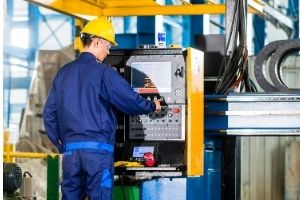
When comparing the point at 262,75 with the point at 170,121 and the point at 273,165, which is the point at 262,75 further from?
the point at 273,165

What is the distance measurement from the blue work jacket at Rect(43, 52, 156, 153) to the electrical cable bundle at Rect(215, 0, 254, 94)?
1336 millimetres

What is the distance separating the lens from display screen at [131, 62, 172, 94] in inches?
219

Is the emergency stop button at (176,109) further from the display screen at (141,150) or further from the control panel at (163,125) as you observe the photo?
the display screen at (141,150)

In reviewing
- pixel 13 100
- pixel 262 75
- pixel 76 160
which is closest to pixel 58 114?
pixel 76 160

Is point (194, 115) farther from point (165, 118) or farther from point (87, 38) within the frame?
point (87, 38)

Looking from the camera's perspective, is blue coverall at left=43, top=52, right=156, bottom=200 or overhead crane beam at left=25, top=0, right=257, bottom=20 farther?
overhead crane beam at left=25, top=0, right=257, bottom=20

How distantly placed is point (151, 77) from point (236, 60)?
3.38ft

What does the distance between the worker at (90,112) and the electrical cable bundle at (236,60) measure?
4.23ft

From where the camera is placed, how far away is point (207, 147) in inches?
239

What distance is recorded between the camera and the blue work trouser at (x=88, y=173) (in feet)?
15.9

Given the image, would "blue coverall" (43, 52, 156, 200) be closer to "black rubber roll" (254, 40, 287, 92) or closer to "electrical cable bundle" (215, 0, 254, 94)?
"electrical cable bundle" (215, 0, 254, 94)

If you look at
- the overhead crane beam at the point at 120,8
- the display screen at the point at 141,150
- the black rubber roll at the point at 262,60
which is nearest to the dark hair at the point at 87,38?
the display screen at the point at 141,150

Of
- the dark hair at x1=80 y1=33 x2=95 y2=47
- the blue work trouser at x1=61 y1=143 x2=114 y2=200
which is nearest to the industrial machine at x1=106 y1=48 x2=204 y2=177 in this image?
the blue work trouser at x1=61 y1=143 x2=114 y2=200

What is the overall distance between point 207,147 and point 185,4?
3681mm
